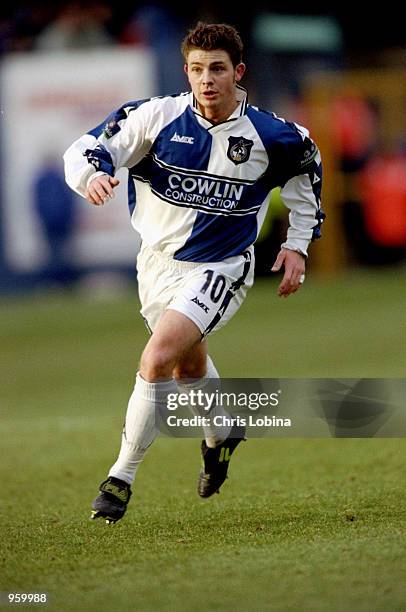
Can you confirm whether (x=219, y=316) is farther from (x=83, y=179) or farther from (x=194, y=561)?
(x=194, y=561)

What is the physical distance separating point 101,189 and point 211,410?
1.67 metres

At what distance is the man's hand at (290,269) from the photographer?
705cm

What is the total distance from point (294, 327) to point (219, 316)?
9.93 meters

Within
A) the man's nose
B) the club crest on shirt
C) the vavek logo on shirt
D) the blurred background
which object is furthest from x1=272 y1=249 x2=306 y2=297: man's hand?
the blurred background

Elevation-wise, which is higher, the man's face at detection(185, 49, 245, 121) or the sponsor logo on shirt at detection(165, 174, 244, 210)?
the man's face at detection(185, 49, 245, 121)

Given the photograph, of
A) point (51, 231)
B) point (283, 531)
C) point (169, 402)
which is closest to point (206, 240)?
point (169, 402)

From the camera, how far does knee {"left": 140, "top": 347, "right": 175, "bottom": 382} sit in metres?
6.43

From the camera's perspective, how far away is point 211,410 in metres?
7.45

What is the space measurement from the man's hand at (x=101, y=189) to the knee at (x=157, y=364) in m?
0.77

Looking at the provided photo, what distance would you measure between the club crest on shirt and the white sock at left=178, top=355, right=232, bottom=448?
118cm

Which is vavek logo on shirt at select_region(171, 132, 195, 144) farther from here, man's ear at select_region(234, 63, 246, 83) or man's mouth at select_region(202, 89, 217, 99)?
man's ear at select_region(234, 63, 246, 83)

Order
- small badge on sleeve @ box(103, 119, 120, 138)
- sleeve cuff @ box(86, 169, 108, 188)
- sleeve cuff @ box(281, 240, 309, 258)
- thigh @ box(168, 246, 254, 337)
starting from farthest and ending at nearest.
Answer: sleeve cuff @ box(281, 240, 309, 258) → small badge on sleeve @ box(103, 119, 120, 138) → thigh @ box(168, 246, 254, 337) → sleeve cuff @ box(86, 169, 108, 188)

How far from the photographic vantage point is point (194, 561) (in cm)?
578

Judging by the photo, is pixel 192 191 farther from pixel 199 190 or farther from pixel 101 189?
pixel 101 189
